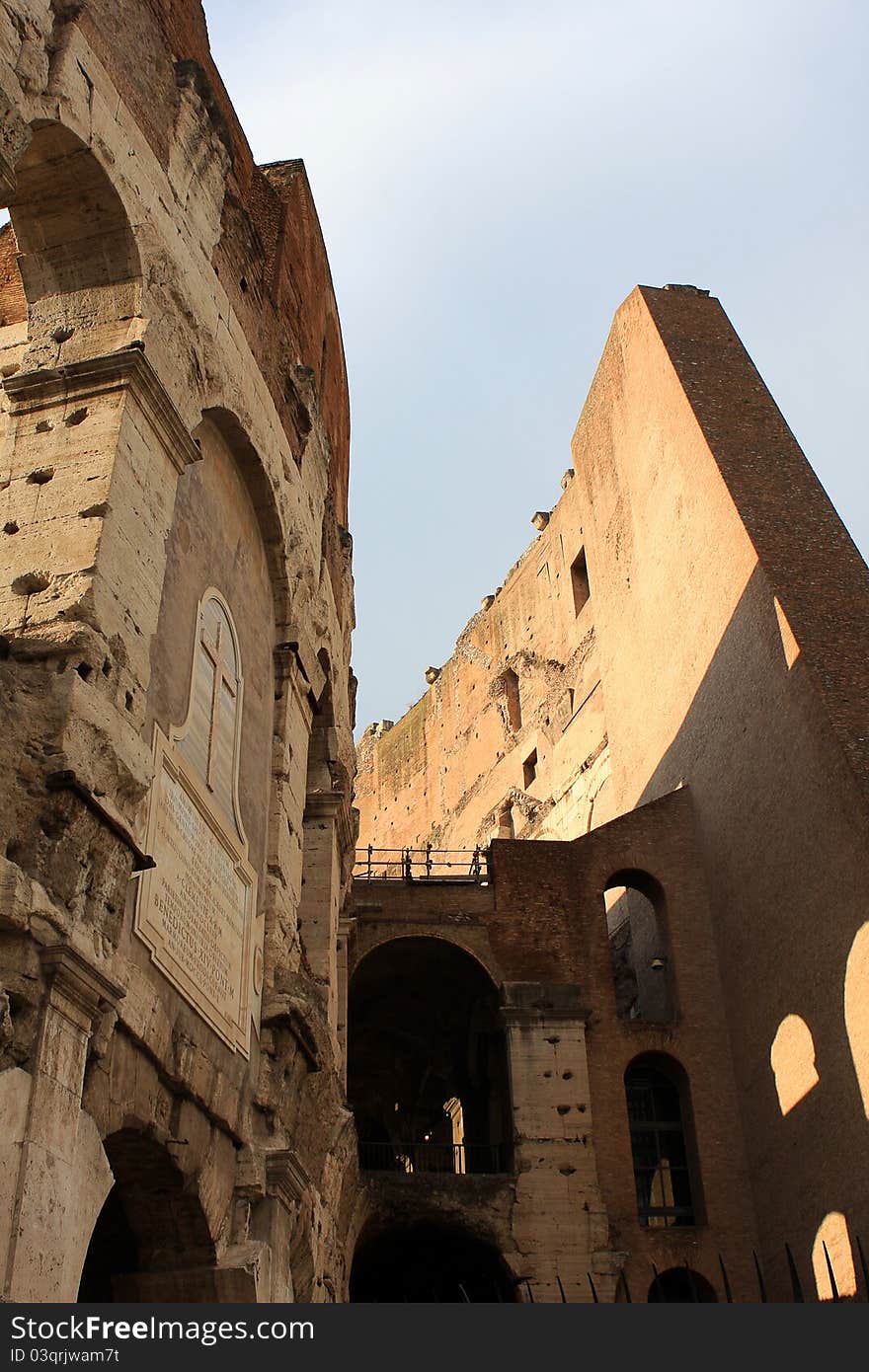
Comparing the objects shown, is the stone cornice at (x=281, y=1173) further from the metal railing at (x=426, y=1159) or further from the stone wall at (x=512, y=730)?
the stone wall at (x=512, y=730)

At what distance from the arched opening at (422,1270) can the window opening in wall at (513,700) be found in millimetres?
15026

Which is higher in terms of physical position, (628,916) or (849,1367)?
(628,916)

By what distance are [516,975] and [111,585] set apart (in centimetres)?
997

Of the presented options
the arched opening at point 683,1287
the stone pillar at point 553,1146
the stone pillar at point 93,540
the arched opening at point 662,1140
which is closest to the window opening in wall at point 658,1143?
the arched opening at point 662,1140

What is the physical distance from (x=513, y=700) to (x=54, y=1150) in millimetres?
25272

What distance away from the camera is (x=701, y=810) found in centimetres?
1656

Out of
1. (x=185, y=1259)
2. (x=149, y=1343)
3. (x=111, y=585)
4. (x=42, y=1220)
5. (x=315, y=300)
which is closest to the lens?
(x=149, y=1343)

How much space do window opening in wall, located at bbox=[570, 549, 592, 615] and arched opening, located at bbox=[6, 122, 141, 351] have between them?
1912 cm

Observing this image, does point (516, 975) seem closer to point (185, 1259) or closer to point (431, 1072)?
point (431, 1072)

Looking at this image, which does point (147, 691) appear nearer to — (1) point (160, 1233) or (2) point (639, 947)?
(1) point (160, 1233)

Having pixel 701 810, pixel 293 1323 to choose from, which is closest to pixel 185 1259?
pixel 293 1323

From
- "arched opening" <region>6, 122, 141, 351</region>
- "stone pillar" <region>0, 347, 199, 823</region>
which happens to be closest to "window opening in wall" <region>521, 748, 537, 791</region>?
"stone pillar" <region>0, 347, 199, 823</region>

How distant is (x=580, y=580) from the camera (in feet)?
88.0

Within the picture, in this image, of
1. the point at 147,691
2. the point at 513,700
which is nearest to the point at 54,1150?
the point at 147,691
